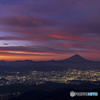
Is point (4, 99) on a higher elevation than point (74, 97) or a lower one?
lower

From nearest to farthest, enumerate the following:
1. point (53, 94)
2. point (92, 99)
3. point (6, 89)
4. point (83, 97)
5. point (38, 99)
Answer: point (92, 99) → point (83, 97) → point (38, 99) → point (53, 94) → point (6, 89)

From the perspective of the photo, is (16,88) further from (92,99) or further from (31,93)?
(92,99)

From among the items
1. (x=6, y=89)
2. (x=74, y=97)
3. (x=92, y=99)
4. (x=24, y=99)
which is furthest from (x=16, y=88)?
(x=92, y=99)

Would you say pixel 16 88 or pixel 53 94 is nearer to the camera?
pixel 53 94

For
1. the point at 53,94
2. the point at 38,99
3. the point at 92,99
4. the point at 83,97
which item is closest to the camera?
the point at 92,99

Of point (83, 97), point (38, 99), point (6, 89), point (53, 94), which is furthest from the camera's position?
point (6, 89)

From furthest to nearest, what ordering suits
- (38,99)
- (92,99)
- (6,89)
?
1. (6,89)
2. (38,99)
3. (92,99)

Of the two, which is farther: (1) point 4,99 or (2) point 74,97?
(1) point 4,99

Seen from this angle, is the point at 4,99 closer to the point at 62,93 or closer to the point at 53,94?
the point at 53,94

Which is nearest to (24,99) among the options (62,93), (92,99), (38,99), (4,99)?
(38,99)
